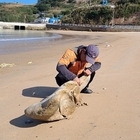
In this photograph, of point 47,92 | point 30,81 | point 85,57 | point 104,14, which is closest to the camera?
point 85,57

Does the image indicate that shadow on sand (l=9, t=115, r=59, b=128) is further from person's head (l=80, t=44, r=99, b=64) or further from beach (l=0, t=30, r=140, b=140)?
person's head (l=80, t=44, r=99, b=64)

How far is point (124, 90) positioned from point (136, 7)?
242ft

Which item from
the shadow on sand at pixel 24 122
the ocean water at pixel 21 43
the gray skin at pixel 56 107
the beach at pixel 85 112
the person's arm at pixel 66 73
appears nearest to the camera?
the beach at pixel 85 112

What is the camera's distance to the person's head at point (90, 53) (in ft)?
14.4

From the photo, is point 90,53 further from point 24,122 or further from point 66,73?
point 24,122

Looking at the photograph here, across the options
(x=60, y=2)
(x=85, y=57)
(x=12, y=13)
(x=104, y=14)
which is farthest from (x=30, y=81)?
(x=60, y=2)

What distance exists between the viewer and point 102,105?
4578 millimetres

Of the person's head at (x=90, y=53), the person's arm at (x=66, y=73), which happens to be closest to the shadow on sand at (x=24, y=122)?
the person's arm at (x=66, y=73)

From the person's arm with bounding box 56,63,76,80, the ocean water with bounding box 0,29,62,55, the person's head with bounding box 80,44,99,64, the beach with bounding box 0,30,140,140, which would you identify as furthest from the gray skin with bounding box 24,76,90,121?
the ocean water with bounding box 0,29,62,55

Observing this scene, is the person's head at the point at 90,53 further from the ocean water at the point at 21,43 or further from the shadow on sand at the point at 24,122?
the ocean water at the point at 21,43

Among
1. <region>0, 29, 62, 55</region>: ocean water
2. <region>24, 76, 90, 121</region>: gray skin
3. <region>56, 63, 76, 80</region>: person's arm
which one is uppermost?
<region>56, 63, 76, 80</region>: person's arm

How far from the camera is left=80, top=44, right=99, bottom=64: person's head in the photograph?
438cm

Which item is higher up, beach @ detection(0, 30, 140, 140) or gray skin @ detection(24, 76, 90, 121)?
gray skin @ detection(24, 76, 90, 121)

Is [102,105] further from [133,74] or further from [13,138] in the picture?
[133,74]
